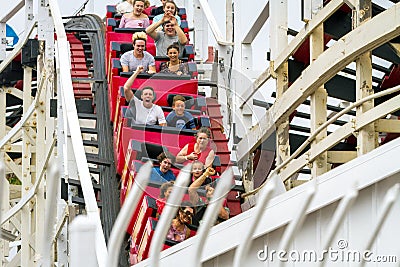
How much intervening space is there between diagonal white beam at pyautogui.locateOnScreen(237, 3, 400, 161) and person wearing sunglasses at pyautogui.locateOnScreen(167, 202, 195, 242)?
1121 millimetres

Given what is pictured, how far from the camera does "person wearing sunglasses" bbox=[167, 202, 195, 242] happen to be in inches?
226

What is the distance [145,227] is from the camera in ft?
18.8

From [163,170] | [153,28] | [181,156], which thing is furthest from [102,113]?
[163,170]

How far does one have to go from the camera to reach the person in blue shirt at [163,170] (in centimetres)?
601

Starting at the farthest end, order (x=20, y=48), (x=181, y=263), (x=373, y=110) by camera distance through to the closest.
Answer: (x=20, y=48)
(x=373, y=110)
(x=181, y=263)

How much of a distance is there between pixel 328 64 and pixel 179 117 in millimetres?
1305

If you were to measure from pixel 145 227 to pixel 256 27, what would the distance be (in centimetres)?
255

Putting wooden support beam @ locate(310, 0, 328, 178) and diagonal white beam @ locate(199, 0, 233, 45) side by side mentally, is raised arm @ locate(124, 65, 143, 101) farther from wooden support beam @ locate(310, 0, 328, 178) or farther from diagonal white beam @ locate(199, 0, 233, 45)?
wooden support beam @ locate(310, 0, 328, 178)

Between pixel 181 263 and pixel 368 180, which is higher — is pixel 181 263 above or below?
below

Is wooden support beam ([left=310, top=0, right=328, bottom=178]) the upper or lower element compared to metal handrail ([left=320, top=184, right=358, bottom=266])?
upper

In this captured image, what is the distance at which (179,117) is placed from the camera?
6820 mm

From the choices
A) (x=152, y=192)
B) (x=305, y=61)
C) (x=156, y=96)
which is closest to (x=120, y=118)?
(x=156, y=96)

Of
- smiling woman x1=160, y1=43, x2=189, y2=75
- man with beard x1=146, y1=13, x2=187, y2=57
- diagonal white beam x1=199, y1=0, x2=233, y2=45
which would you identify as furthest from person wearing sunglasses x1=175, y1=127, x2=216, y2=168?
man with beard x1=146, y1=13, x2=187, y2=57

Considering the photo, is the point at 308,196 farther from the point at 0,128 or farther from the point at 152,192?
the point at 0,128
